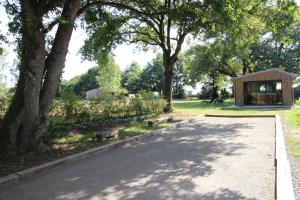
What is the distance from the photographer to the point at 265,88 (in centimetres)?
3047

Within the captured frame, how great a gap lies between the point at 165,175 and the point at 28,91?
4.19 metres

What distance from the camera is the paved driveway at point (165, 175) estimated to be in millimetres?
5488

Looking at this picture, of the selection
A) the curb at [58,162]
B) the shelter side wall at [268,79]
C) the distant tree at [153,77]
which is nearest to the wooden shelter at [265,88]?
the shelter side wall at [268,79]

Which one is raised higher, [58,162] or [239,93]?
[239,93]

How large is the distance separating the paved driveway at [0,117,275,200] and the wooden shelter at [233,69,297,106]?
2088 centimetres

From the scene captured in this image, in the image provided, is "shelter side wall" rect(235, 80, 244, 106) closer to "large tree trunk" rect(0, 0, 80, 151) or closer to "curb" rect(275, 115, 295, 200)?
"curb" rect(275, 115, 295, 200)

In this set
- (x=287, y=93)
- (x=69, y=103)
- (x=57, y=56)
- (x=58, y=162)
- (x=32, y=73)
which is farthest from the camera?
(x=287, y=93)

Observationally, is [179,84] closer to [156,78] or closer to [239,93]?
[156,78]

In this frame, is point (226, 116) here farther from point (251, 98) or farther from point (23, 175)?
point (23, 175)

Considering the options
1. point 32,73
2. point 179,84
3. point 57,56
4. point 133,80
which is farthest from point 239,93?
point 133,80

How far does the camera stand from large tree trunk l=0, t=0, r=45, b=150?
8281 mm

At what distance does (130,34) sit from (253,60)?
2459 cm

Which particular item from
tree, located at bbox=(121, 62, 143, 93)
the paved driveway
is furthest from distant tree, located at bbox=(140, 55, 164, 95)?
the paved driveway

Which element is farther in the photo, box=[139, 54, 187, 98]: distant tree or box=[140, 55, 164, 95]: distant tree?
box=[140, 55, 164, 95]: distant tree
